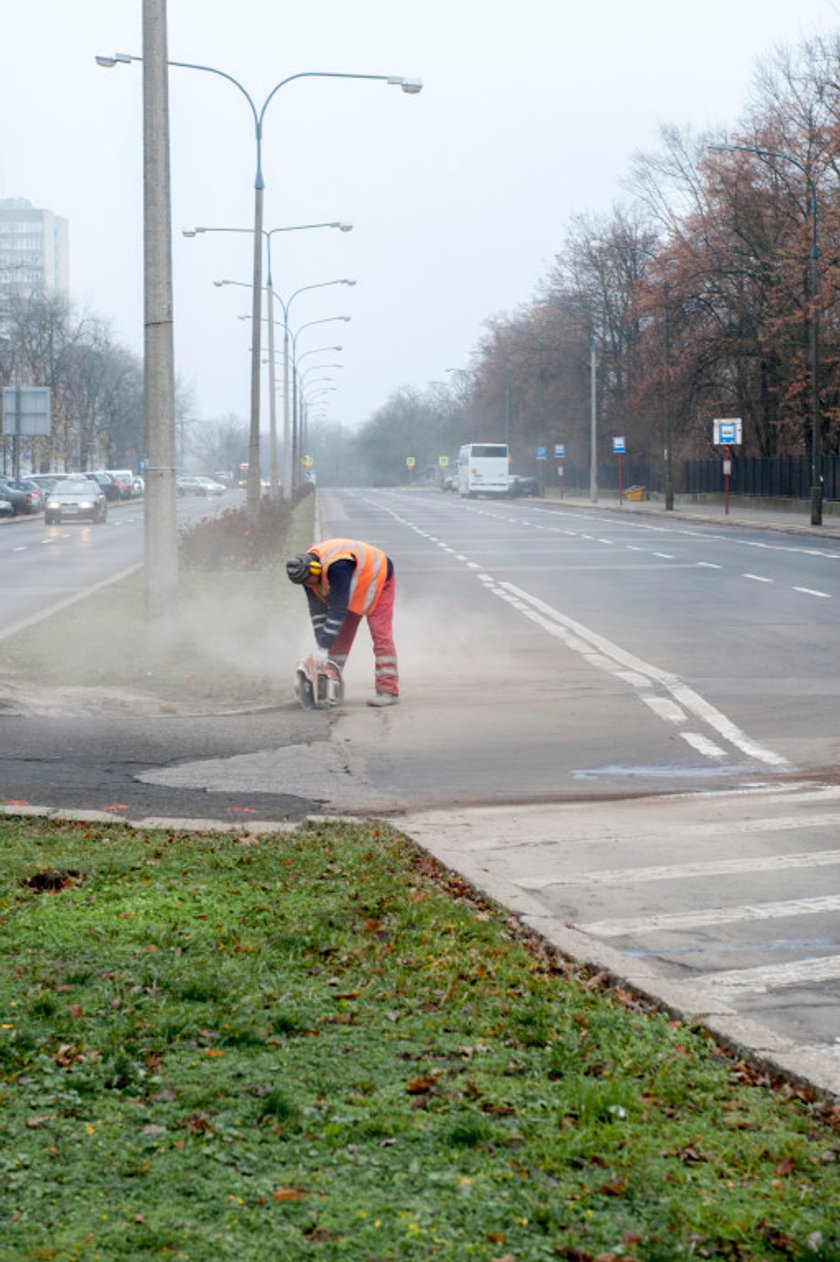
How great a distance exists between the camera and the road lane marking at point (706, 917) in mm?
6926

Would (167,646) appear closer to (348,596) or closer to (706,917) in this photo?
(348,596)

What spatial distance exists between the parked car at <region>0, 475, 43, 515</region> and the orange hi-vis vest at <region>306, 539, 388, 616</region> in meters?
61.2

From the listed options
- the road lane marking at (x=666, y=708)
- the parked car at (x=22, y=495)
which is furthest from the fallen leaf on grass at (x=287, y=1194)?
the parked car at (x=22, y=495)

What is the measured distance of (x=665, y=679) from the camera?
51.9 feet

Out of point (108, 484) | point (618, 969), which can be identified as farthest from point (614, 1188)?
point (108, 484)

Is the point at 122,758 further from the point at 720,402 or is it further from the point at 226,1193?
the point at 720,402

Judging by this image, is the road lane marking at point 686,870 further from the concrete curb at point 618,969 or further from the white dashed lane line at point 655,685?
the white dashed lane line at point 655,685

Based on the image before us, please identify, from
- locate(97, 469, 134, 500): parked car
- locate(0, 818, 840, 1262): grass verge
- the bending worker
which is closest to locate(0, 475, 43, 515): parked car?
locate(97, 469, 134, 500): parked car

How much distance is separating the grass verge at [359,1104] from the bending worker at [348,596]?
6743 mm

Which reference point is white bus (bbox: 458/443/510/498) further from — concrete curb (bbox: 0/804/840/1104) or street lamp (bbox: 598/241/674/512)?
concrete curb (bbox: 0/804/840/1104)

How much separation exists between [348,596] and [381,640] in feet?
1.88

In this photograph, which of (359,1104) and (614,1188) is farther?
(359,1104)

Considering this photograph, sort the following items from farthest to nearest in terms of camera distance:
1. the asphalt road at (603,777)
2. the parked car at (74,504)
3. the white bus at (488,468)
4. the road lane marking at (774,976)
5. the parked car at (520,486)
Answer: the parked car at (520,486)
the white bus at (488,468)
the parked car at (74,504)
the asphalt road at (603,777)
the road lane marking at (774,976)

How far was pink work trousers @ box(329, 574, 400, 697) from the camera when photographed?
14000 mm
